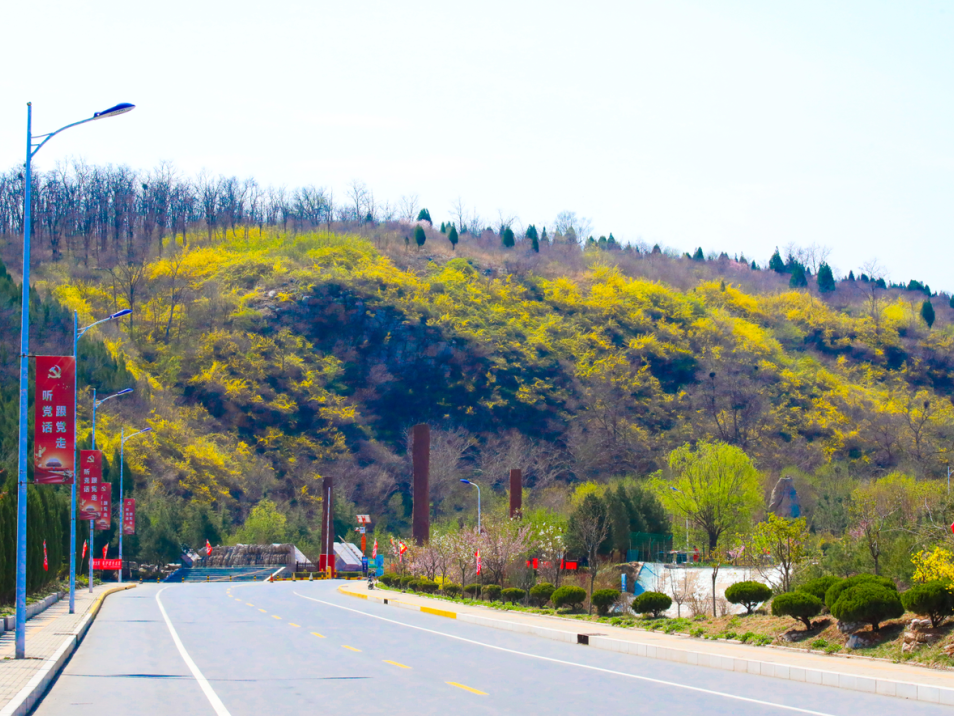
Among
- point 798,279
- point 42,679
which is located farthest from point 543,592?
point 798,279

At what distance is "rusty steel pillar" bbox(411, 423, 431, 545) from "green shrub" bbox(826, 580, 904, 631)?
4154cm

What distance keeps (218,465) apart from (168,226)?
56.4m

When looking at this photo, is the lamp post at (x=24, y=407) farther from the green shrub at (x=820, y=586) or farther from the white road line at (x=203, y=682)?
the green shrub at (x=820, y=586)

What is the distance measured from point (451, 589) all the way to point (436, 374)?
79.5m

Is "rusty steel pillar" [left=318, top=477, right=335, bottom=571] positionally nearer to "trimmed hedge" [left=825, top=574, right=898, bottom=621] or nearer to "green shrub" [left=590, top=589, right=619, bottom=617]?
"green shrub" [left=590, top=589, right=619, bottom=617]

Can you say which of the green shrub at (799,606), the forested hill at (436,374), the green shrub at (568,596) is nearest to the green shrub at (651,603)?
the green shrub at (568,596)

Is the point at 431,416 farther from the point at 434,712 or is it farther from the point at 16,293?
the point at 434,712

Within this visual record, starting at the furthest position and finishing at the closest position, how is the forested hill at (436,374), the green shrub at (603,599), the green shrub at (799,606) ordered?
the forested hill at (436,374) → the green shrub at (603,599) → the green shrub at (799,606)

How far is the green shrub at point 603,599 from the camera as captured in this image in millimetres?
27656

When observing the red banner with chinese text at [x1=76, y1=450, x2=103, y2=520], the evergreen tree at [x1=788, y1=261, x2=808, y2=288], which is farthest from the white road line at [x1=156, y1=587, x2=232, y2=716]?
the evergreen tree at [x1=788, y1=261, x2=808, y2=288]

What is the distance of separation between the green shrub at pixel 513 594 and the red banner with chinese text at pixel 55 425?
17.4 metres

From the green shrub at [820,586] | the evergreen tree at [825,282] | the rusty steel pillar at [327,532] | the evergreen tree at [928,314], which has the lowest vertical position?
the rusty steel pillar at [327,532]

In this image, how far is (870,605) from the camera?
17078 mm

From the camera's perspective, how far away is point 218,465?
3750 inches
